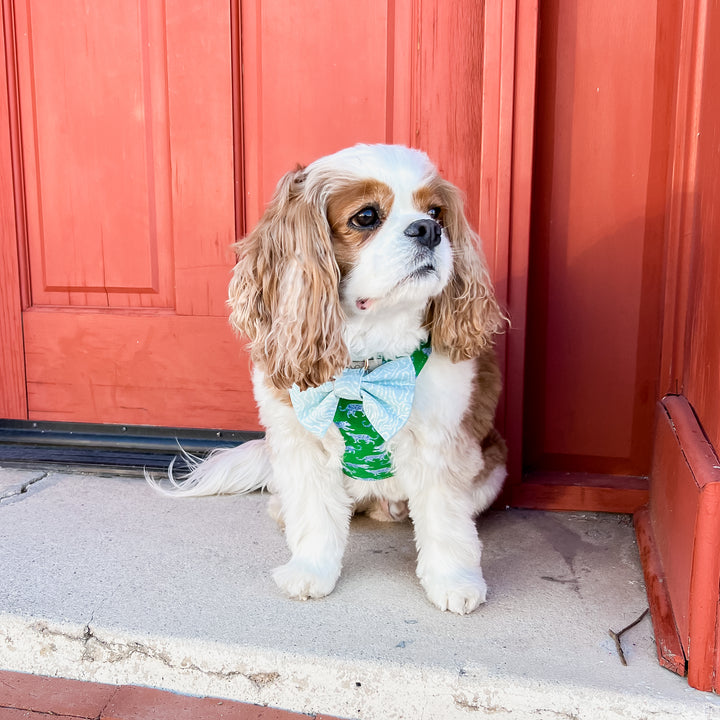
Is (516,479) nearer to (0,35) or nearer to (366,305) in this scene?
(366,305)

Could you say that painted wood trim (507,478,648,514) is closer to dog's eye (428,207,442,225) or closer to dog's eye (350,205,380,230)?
dog's eye (428,207,442,225)

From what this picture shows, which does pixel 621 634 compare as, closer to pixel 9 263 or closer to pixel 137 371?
pixel 137 371

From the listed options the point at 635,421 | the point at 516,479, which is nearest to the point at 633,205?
the point at 635,421

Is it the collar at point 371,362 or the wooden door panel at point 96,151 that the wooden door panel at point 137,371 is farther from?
the collar at point 371,362

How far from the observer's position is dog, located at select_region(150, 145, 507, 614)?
1630 millimetres

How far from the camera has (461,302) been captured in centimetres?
179

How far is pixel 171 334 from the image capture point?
2639mm

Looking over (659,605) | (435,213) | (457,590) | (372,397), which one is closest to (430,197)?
(435,213)

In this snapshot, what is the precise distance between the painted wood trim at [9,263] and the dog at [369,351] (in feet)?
4.56

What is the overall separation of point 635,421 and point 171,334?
66.8 inches

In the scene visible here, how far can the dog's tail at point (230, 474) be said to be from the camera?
2395 mm

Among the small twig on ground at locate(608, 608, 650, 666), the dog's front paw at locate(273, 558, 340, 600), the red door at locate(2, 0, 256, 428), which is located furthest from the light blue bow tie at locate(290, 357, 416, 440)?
the red door at locate(2, 0, 256, 428)

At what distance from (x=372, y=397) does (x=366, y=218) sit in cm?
43

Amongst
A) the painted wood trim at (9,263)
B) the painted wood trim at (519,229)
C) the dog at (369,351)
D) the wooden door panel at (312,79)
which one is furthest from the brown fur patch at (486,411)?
the painted wood trim at (9,263)
